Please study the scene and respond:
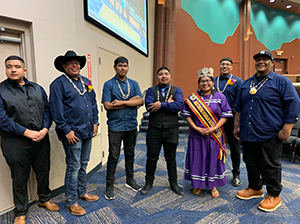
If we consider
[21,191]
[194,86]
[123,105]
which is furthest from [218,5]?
[21,191]

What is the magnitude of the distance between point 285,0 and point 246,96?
8755 mm

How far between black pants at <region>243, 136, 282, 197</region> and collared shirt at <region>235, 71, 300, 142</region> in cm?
10

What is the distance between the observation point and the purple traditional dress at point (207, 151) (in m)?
2.11

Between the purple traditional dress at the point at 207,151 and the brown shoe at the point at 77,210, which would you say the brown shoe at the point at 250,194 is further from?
the brown shoe at the point at 77,210

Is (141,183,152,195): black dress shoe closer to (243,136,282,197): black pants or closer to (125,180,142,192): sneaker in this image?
(125,180,142,192): sneaker

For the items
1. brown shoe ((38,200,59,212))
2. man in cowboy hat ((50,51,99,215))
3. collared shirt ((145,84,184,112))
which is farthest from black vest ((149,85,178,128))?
brown shoe ((38,200,59,212))

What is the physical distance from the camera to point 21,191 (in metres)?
1.76

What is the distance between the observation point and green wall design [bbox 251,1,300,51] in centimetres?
802

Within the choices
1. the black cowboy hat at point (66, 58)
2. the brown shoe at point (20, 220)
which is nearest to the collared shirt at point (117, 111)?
the black cowboy hat at point (66, 58)

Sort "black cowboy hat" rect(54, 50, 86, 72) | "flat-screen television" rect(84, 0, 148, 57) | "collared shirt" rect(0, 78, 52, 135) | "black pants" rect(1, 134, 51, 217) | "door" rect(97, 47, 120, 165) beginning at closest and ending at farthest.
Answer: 1. "collared shirt" rect(0, 78, 52, 135)
2. "black pants" rect(1, 134, 51, 217)
3. "black cowboy hat" rect(54, 50, 86, 72)
4. "flat-screen television" rect(84, 0, 148, 57)
5. "door" rect(97, 47, 120, 165)

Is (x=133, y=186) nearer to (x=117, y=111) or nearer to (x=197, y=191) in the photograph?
(x=197, y=191)

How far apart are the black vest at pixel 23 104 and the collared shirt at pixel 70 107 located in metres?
0.14

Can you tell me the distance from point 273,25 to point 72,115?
33.5 ft

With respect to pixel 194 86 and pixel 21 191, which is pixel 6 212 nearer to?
pixel 21 191
